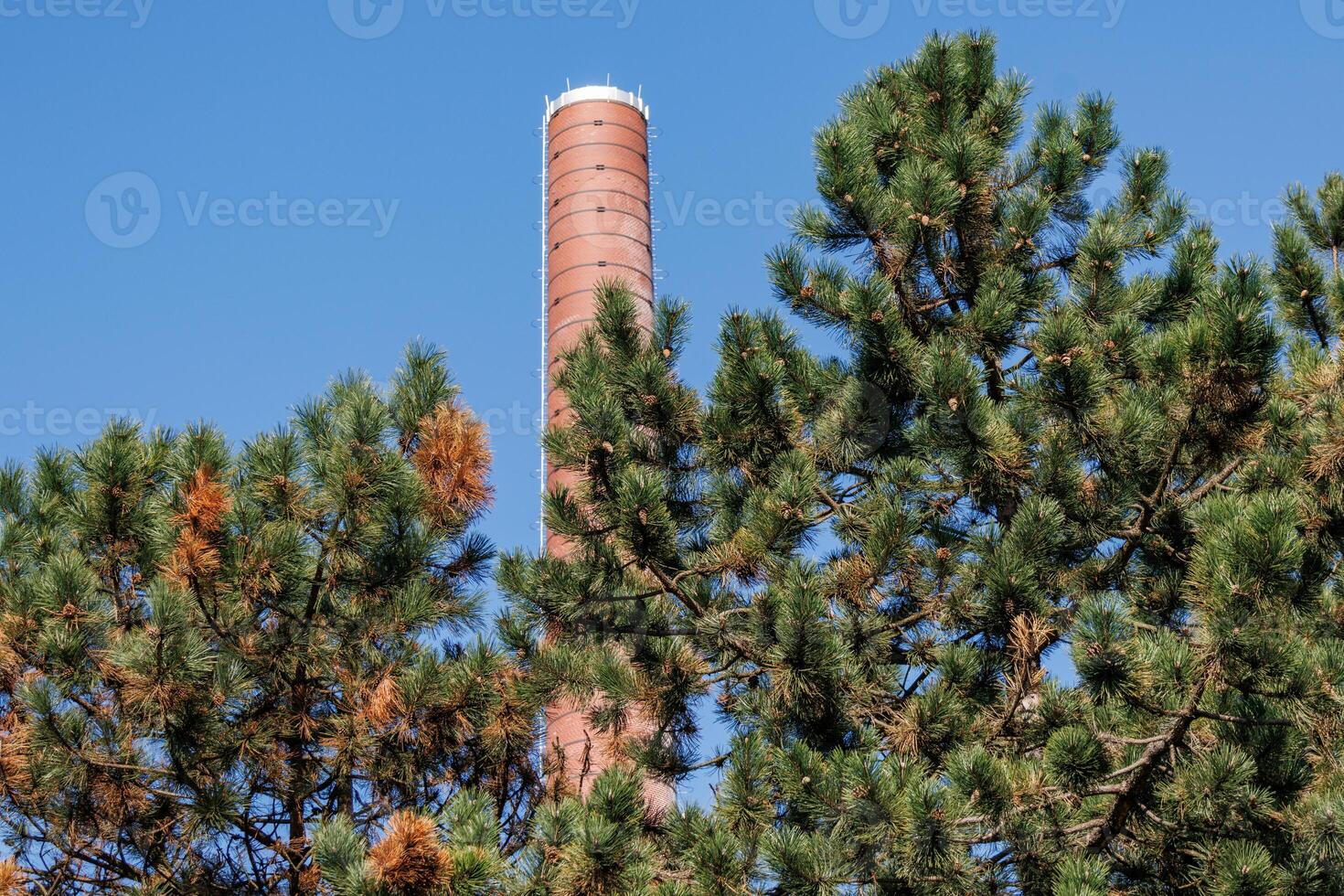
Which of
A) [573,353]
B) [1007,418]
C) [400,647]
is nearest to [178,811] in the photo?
[400,647]

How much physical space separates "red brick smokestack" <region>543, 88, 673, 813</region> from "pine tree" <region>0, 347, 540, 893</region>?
11.4m

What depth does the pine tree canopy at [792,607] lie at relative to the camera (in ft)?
17.8

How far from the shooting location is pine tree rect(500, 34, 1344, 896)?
17.5 ft

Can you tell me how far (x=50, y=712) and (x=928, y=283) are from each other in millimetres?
4773

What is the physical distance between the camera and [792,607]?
584 cm

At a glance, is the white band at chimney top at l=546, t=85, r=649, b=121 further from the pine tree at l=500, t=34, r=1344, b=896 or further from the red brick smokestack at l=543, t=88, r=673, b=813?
the pine tree at l=500, t=34, r=1344, b=896

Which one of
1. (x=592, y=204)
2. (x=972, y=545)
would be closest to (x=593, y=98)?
(x=592, y=204)

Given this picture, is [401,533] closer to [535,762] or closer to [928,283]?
[535,762]

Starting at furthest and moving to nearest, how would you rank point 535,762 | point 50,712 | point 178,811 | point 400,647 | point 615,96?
point 615,96 → point 535,762 → point 400,647 → point 178,811 → point 50,712

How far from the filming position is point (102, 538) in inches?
275

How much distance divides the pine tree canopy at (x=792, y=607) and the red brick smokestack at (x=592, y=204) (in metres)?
11.4

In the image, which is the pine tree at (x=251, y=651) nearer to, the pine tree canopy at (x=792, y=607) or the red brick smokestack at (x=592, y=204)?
the pine tree canopy at (x=792, y=607)

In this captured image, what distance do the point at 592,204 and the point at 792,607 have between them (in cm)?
1577

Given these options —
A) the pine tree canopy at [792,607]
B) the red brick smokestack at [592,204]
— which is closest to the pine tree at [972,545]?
the pine tree canopy at [792,607]
